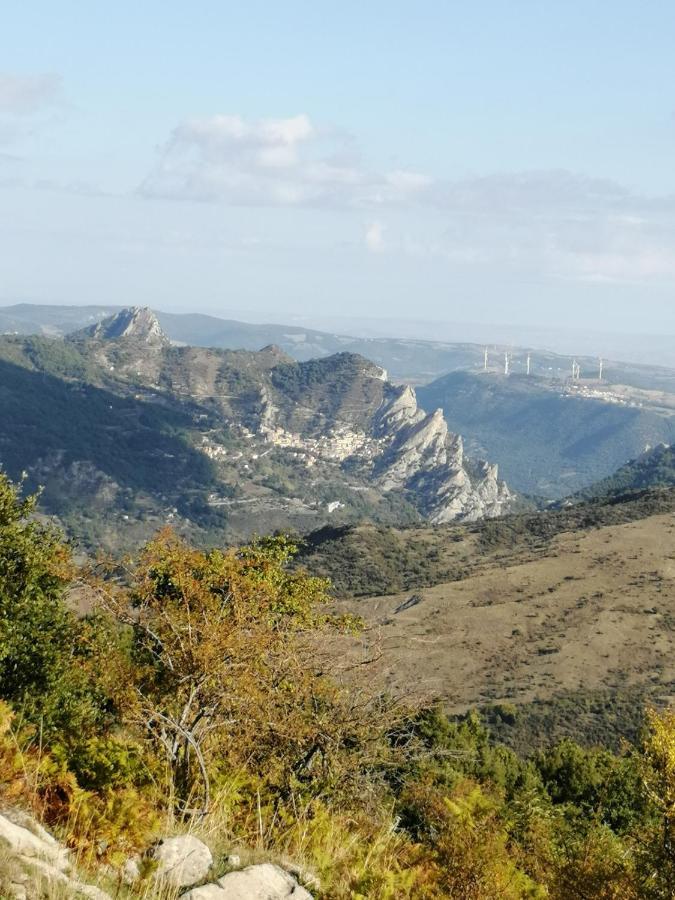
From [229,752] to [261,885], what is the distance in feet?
21.8

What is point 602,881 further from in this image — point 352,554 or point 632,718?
point 352,554

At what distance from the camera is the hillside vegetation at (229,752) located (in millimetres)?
8203

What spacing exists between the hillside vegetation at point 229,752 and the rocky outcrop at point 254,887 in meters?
0.37

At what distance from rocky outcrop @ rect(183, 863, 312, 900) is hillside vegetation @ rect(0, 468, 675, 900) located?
371 millimetres

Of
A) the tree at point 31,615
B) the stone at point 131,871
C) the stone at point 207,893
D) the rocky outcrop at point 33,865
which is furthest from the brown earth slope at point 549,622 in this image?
the rocky outcrop at point 33,865

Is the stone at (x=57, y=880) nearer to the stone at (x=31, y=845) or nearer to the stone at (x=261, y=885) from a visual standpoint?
the stone at (x=31, y=845)

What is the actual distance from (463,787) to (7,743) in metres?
22.4

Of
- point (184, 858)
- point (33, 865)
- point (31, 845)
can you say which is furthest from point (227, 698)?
point (33, 865)

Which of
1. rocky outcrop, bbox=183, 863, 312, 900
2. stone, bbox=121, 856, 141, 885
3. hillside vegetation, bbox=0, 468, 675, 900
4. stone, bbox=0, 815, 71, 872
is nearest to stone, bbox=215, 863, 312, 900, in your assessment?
rocky outcrop, bbox=183, 863, 312, 900

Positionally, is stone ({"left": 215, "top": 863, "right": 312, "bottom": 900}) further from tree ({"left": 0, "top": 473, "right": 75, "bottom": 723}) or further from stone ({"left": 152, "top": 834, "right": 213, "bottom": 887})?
tree ({"left": 0, "top": 473, "right": 75, "bottom": 723})

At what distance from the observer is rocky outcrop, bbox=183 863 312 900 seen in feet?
22.4

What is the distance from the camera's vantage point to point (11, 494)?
1984 cm

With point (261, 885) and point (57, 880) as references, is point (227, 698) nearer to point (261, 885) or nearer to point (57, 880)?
point (261, 885)

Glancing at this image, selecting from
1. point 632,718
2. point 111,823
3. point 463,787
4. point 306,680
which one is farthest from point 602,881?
point 632,718
